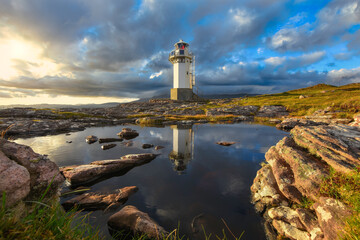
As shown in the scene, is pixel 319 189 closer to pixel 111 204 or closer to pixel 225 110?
pixel 111 204

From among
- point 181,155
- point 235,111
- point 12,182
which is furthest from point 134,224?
point 235,111

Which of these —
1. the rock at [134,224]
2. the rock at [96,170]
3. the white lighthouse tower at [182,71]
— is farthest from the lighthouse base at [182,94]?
the rock at [134,224]

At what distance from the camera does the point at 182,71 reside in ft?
316

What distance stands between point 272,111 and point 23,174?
75.4m

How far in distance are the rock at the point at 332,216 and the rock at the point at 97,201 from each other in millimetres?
9411

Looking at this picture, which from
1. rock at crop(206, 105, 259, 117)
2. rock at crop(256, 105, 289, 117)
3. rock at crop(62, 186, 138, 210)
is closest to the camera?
rock at crop(62, 186, 138, 210)

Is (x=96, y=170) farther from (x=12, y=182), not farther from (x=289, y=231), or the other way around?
(x=289, y=231)

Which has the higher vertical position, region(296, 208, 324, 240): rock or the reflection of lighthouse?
region(296, 208, 324, 240): rock

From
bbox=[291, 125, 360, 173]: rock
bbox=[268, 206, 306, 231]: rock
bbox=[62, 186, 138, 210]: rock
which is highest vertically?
bbox=[291, 125, 360, 173]: rock

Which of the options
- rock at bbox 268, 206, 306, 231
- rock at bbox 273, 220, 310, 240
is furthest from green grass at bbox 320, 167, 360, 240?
rock at bbox 273, 220, 310, 240

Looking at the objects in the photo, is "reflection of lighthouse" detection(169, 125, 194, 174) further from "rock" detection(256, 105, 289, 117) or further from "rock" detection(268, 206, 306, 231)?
"rock" detection(256, 105, 289, 117)

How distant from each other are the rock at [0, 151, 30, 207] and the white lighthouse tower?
95191mm

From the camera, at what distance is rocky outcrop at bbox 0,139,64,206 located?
15.1 feet

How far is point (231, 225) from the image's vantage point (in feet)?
26.4
